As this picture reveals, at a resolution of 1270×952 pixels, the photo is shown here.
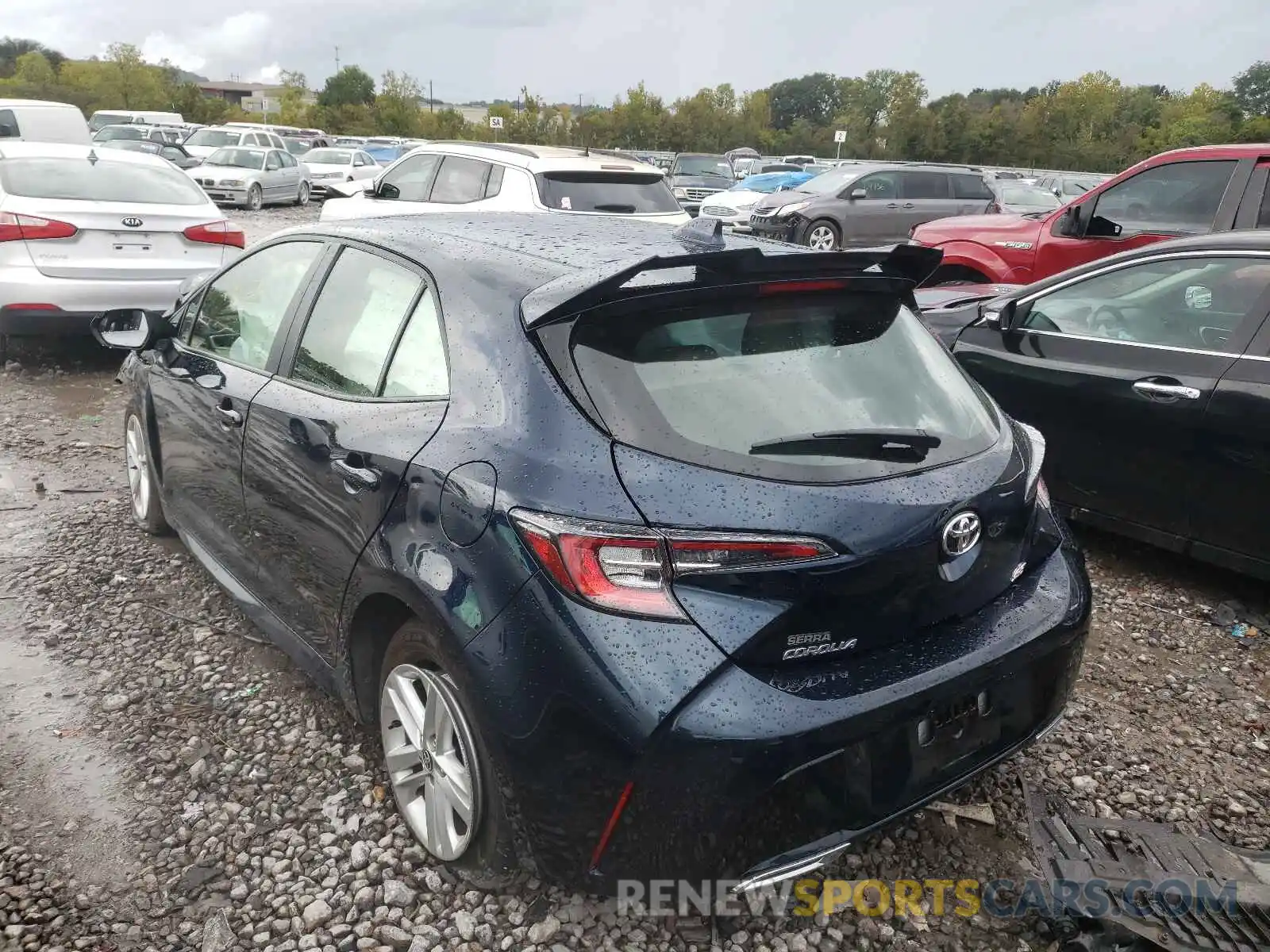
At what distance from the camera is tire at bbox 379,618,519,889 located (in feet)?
7.16

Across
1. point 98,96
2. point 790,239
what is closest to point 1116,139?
point 790,239

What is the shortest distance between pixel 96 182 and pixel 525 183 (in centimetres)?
342

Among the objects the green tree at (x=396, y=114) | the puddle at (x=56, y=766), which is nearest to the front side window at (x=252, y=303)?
the puddle at (x=56, y=766)

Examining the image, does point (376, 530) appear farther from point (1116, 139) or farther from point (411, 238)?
point (1116, 139)

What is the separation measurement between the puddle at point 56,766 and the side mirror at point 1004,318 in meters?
4.21

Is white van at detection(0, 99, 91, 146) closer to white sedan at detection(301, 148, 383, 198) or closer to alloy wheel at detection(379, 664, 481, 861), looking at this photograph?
white sedan at detection(301, 148, 383, 198)

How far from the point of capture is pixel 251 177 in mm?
22000

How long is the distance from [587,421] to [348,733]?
1.66 meters

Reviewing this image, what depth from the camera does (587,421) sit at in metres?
2.07

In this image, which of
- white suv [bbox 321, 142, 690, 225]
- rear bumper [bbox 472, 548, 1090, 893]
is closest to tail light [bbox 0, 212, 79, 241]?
white suv [bbox 321, 142, 690, 225]

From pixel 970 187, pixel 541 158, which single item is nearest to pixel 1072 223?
pixel 541 158

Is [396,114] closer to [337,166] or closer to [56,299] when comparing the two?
[337,166]

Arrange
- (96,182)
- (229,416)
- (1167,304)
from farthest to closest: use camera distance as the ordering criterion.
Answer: (96,182) → (1167,304) → (229,416)

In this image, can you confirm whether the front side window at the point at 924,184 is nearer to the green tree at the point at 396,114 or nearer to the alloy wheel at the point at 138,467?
the alloy wheel at the point at 138,467
